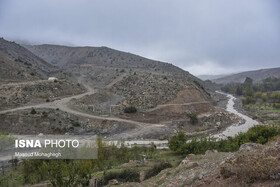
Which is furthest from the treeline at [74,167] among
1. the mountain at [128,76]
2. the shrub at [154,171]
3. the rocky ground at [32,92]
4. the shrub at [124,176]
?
the rocky ground at [32,92]

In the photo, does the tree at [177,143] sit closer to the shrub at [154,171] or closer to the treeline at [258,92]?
the shrub at [154,171]

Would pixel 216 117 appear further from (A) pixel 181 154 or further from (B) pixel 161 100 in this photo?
(A) pixel 181 154

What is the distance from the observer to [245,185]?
686 centimetres

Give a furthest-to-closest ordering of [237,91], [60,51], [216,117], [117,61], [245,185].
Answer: [60,51], [237,91], [117,61], [216,117], [245,185]

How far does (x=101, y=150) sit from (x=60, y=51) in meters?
147

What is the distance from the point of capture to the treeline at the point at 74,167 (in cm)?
1164

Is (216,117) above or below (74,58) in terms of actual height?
below

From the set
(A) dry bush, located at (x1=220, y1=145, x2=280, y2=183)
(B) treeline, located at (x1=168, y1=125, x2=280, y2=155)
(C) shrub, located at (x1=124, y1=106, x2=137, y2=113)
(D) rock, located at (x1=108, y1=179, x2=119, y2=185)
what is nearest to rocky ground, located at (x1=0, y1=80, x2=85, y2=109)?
(C) shrub, located at (x1=124, y1=106, x2=137, y2=113)

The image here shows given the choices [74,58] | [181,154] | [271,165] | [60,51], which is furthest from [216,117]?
[60,51]

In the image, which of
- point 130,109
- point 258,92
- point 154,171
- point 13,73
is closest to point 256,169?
point 154,171

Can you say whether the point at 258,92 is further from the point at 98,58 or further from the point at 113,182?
the point at 113,182

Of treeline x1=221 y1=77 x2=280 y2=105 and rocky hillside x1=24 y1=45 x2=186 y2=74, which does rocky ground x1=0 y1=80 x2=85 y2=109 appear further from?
treeline x1=221 y1=77 x2=280 y2=105

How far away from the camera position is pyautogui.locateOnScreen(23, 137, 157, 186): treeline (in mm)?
11641

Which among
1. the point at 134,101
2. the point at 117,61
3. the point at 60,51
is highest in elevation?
the point at 60,51
